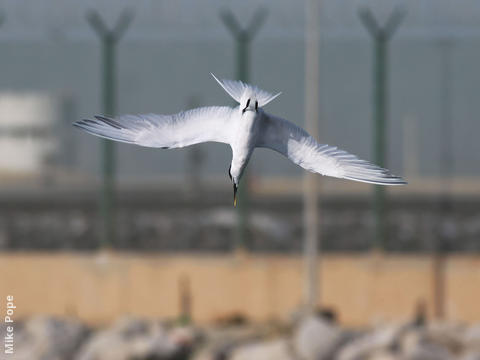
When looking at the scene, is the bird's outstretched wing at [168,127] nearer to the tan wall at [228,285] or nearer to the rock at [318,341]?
the rock at [318,341]

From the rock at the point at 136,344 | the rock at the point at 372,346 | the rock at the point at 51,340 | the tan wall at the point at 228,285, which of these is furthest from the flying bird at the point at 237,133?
the rock at the point at 51,340

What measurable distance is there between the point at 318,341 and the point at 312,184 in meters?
3.11

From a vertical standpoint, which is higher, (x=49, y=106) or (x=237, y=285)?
(x=49, y=106)

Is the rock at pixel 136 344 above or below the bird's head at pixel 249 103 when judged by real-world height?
below

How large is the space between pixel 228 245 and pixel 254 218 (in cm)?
156

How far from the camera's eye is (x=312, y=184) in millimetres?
18438

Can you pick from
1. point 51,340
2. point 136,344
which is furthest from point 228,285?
point 51,340

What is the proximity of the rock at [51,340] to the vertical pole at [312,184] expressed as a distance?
12.8ft

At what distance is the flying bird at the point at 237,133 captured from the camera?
8.47 ft

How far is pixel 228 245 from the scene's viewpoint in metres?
18.6

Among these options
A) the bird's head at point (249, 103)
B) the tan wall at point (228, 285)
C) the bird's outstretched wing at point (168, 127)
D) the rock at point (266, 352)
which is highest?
the bird's head at point (249, 103)

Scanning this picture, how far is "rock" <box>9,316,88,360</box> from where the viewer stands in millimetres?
17516

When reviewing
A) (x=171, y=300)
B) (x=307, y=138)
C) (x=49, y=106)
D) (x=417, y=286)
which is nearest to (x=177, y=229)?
(x=171, y=300)

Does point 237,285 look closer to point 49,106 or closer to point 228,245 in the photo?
point 228,245
